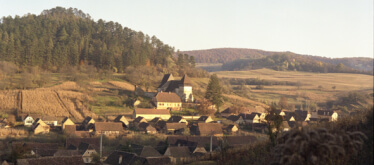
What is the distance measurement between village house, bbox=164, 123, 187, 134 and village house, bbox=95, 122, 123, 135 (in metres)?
5.00

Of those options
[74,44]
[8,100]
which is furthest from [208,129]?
[74,44]

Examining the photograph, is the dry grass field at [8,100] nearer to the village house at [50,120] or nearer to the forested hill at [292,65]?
the village house at [50,120]

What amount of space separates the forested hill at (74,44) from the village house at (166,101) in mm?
23428

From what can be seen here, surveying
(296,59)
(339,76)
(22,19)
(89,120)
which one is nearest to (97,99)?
(89,120)

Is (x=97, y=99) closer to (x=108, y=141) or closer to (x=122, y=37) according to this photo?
(x=108, y=141)

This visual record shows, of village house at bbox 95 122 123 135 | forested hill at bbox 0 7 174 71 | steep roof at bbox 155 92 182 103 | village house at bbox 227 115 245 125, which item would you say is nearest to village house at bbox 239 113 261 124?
village house at bbox 227 115 245 125

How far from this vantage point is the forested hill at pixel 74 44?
74500 millimetres

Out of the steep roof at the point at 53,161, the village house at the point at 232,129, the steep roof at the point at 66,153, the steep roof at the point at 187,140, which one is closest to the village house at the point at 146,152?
the steep roof at the point at 53,161

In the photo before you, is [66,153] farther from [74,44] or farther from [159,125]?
[74,44]

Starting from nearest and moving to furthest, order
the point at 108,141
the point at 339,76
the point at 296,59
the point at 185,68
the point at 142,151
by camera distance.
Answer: the point at 142,151 < the point at 108,141 < the point at 185,68 < the point at 339,76 < the point at 296,59

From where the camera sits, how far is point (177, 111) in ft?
181

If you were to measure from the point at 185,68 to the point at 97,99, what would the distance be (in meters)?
35.1

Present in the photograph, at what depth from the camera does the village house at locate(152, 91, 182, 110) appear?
56.5 m

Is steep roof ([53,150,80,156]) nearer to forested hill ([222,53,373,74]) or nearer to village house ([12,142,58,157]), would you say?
village house ([12,142,58,157])
